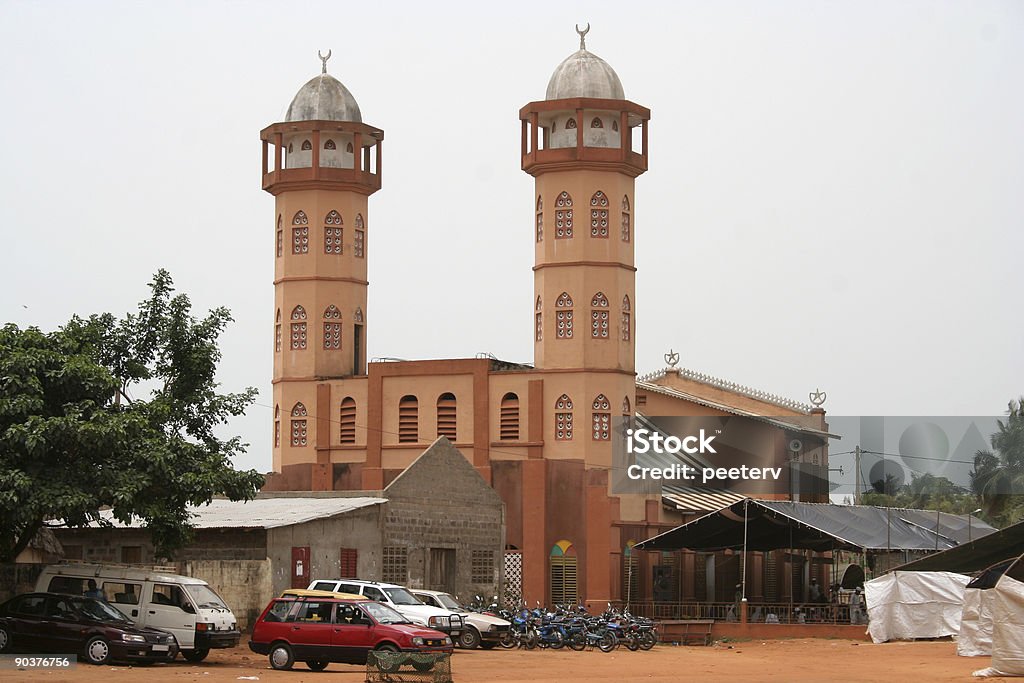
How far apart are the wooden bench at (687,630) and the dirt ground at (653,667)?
2512 millimetres

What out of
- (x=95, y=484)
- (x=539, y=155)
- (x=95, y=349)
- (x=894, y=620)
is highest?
(x=539, y=155)

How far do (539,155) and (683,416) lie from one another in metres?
12.2

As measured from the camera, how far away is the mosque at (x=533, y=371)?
4753 centimetres

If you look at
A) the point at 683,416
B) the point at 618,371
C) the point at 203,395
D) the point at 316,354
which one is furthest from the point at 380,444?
the point at 203,395

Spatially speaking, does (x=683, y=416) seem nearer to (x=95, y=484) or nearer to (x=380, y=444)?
(x=380, y=444)

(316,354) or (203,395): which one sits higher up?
(316,354)

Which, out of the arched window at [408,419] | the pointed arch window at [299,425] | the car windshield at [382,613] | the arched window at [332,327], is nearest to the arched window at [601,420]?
the arched window at [408,419]

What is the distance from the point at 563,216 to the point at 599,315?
126 inches

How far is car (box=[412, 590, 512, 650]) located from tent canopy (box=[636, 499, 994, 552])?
27.9 ft

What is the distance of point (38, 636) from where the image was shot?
27031 mm

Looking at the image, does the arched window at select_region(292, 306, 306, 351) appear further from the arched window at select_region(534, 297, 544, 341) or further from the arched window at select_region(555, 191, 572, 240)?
the arched window at select_region(555, 191, 572, 240)

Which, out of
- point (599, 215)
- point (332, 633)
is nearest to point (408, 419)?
point (599, 215)

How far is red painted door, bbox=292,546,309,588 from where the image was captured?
113ft

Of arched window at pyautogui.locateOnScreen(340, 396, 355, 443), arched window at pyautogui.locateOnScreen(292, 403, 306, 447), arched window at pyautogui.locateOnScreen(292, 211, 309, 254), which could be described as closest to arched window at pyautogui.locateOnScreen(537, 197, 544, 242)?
arched window at pyautogui.locateOnScreen(340, 396, 355, 443)
